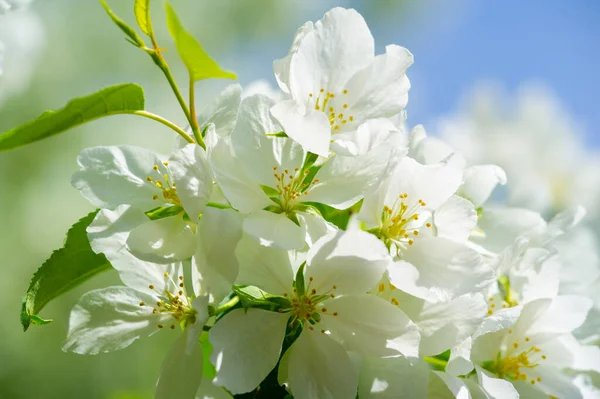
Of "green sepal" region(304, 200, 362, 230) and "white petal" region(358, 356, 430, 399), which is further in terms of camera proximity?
"green sepal" region(304, 200, 362, 230)

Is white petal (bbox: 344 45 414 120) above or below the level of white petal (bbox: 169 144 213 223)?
above

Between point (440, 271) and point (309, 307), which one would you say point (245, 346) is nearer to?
point (309, 307)

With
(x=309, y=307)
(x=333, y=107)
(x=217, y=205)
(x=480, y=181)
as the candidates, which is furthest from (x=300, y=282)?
(x=480, y=181)

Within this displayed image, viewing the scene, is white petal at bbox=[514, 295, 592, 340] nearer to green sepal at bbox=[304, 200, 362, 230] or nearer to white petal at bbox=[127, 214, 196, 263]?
green sepal at bbox=[304, 200, 362, 230]

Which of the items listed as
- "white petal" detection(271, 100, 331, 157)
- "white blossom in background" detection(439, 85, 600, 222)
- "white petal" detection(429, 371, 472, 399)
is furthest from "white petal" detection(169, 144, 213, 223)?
"white blossom in background" detection(439, 85, 600, 222)

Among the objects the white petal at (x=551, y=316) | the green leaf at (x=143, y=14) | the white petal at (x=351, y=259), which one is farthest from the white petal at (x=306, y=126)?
the white petal at (x=551, y=316)

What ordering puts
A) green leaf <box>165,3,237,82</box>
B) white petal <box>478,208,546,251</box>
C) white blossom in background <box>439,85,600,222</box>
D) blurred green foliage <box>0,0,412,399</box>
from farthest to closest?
blurred green foliage <box>0,0,412,399</box>, white blossom in background <box>439,85,600,222</box>, white petal <box>478,208,546,251</box>, green leaf <box>165,3,237,82</box>

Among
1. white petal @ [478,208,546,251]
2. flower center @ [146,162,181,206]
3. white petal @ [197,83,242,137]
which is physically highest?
white petal @ [197,83,242,137]
